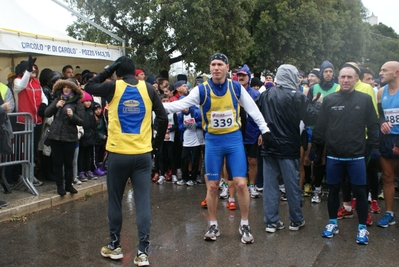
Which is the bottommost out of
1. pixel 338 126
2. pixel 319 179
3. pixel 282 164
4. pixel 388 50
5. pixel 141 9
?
pixel 319 179

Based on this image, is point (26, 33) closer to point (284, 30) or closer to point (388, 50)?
point (284, 30)

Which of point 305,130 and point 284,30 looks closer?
point 305,130

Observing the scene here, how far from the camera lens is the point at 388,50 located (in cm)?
4466

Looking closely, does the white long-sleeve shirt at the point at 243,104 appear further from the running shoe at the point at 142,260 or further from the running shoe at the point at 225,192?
the running shoe at the point at 225,192

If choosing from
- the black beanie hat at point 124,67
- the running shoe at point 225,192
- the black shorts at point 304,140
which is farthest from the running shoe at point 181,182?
the black beanie hat at point 124,67

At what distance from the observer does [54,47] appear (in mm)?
8523

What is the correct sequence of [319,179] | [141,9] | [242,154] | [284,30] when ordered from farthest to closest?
[284,30] → [141,9] → [319,179] → [242,154]

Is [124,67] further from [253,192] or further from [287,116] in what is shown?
[253,192]

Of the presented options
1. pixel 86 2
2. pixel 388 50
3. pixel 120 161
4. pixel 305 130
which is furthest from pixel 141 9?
pixel 388 50

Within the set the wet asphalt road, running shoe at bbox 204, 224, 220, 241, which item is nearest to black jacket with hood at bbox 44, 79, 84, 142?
the wet asphalt road

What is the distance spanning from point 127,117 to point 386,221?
3786 mm

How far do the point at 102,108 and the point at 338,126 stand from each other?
4.98 m

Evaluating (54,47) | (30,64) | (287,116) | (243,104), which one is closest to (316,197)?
(287,116)

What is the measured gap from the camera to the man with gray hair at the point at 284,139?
220 inches
